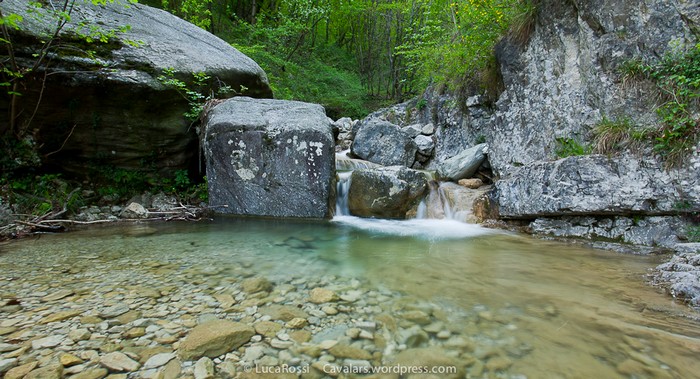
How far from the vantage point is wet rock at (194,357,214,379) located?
1.39m

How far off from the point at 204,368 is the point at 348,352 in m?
0.70

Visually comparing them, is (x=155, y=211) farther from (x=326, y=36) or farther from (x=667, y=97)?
(x=326, y=36)

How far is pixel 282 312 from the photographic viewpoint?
2.00m

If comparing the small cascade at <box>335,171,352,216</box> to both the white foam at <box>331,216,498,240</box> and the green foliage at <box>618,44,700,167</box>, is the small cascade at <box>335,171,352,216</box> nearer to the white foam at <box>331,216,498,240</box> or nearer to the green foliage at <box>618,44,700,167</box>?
the white foam at <box>331,216,498,240</box>

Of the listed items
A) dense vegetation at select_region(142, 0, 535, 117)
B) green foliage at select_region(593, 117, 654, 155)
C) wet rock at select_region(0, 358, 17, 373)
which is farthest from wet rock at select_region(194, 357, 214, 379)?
dense vegetation at select_region(142, 0, 535, 117)

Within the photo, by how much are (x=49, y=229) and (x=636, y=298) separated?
6650 millimetres

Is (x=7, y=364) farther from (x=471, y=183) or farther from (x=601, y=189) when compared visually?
(x=471, y=183)

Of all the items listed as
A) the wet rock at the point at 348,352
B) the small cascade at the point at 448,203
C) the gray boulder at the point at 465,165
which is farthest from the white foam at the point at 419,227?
the wet rock at the point at 348,352

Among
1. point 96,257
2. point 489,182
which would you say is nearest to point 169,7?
point 96,257

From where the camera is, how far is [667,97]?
3.80 meters

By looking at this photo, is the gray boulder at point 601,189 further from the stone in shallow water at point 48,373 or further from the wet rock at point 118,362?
the stone in shallow water at point 48,373

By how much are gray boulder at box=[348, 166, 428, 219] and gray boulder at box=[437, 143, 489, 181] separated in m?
0.95

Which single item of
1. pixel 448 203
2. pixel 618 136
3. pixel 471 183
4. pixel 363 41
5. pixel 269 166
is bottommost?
pixel 448 203

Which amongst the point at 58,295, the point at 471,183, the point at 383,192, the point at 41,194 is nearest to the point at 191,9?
the point at 41,194
